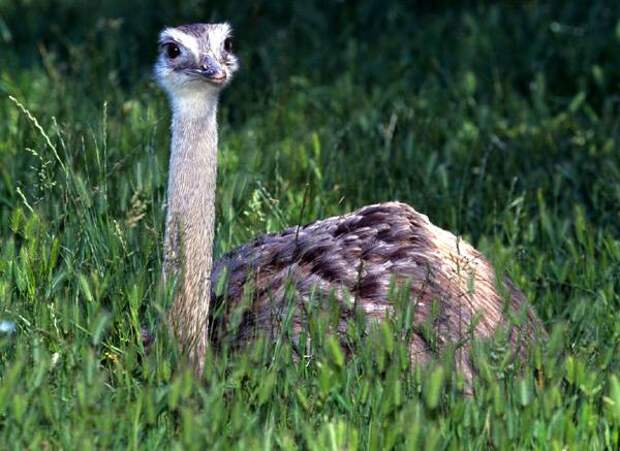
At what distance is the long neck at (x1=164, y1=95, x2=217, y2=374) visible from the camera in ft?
15.1

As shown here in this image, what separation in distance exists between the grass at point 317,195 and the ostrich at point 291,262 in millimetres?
142

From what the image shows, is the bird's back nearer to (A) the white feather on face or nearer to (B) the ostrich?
(B) the ostrich

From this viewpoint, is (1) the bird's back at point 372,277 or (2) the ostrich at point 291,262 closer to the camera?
(2) the ostrich at point 291,262

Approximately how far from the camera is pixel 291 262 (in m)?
5.11

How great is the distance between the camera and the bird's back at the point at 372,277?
15.5 ft

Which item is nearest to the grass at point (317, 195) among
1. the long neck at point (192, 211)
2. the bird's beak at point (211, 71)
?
the long neck at point (192, 211)

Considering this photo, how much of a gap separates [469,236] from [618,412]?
227 cm

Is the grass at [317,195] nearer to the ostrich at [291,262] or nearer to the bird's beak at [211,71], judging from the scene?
the ostrich at [291,262]

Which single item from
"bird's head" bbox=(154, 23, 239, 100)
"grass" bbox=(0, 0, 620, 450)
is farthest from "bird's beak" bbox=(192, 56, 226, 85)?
"grass" bbox=(0, 0, 620, 450)

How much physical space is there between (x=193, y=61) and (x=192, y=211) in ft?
1.55

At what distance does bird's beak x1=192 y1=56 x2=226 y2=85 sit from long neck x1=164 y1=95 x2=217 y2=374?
10cm

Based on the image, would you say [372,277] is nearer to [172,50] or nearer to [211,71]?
[211,71]

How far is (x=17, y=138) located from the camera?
261 inches

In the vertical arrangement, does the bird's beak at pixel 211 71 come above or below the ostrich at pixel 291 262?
above
